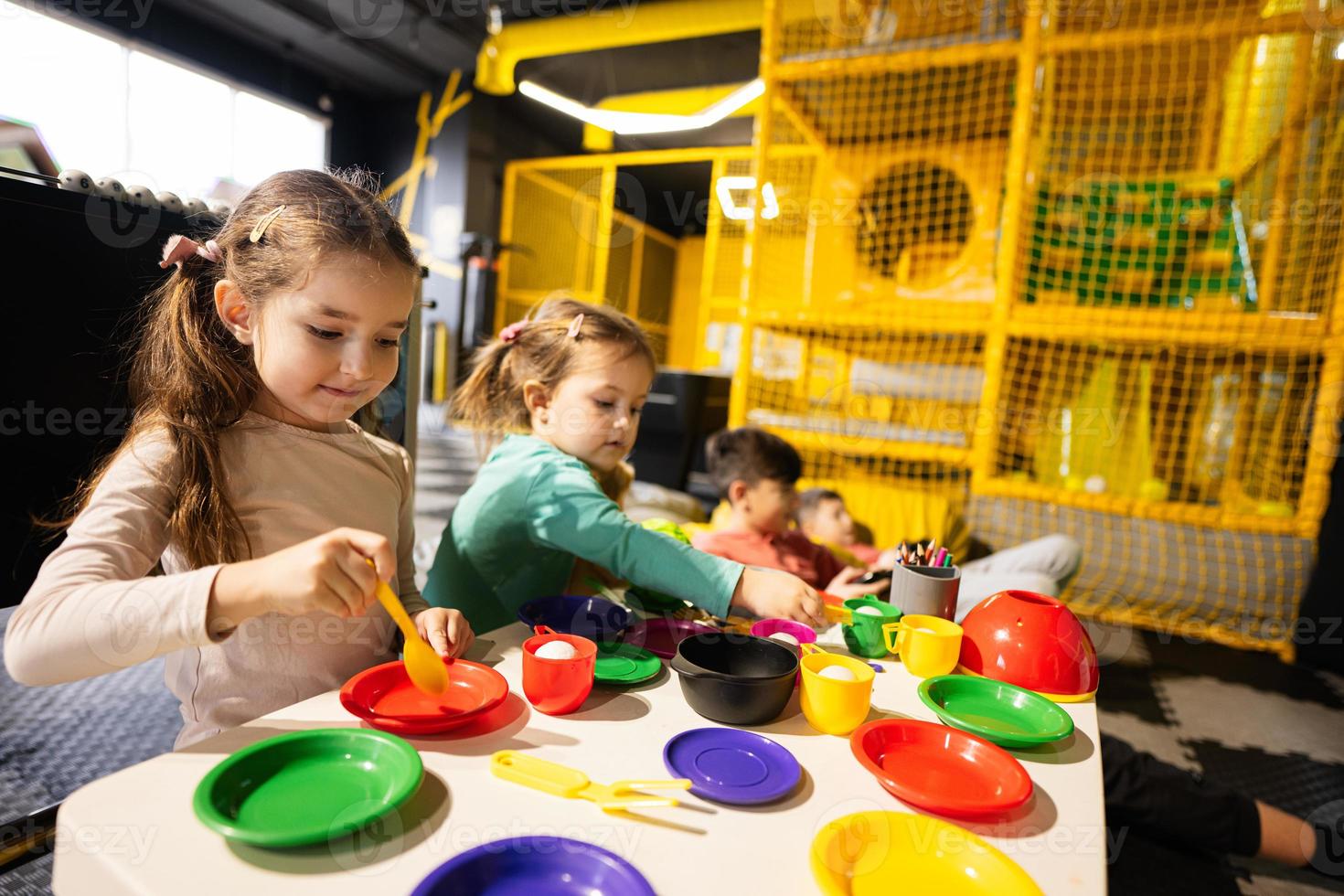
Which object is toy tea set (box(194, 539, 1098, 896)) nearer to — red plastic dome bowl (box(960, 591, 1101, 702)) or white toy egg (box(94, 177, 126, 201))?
red plastic dome bowl (box(960, 591, 1101, 702))

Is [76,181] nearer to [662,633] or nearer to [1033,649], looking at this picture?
[662,633]

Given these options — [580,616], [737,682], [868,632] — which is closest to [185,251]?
[580,616]

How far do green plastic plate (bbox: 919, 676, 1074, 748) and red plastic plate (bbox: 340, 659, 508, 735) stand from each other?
43cm

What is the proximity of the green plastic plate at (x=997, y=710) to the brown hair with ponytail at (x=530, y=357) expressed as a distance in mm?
697

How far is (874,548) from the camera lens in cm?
229

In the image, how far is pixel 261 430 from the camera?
2.74 ft

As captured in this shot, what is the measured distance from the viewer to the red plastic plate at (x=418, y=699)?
0.56m

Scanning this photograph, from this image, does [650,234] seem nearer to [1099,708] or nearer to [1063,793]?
[1099,708]

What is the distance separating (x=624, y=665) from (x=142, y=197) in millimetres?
914

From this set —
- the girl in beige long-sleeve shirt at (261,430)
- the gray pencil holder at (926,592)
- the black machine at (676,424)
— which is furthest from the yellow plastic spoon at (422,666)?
the black machine at (676,424)

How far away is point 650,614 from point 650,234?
7.71 m

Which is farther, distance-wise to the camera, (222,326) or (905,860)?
(222,326)

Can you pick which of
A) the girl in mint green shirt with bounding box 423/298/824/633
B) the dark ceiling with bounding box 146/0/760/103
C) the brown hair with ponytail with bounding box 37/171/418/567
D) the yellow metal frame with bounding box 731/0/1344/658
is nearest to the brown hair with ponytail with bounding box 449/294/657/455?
the girl in mint green shirt with bounding box 423/298/824/633

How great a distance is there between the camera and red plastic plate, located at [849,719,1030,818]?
0.50 m
